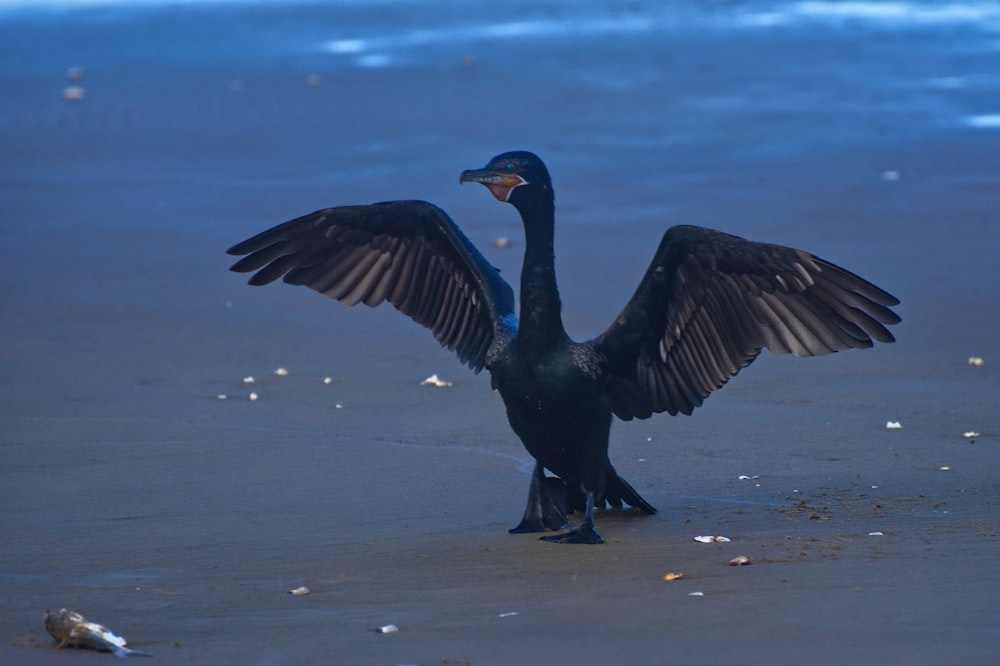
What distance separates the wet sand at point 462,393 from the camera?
474 centimetres

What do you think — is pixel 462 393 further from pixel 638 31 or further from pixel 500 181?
pixel 638 31

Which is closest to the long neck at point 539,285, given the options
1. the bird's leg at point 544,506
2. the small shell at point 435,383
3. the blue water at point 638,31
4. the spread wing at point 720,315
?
the spread wing at point 720,315

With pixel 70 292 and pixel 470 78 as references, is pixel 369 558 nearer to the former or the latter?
pixel 70 292

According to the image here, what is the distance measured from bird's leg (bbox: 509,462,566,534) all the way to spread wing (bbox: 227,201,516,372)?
Result: 0.71 metres

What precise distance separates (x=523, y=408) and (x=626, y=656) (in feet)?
4.93

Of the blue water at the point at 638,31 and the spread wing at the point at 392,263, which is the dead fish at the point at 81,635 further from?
the blue water at the point at 638,31

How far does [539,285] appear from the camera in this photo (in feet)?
18.6

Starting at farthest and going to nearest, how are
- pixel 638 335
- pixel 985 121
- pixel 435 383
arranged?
1. pixel 985 121
2. pixel 435 383
3. pixel 638 335

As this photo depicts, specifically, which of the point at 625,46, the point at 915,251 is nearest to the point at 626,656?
the point at 915,251

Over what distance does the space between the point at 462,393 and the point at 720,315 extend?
7.30 feet

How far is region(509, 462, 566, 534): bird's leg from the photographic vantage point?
5777 millimetres

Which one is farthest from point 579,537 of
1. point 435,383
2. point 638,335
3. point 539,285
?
point 435,383

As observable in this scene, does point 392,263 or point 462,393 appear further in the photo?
point 462,393

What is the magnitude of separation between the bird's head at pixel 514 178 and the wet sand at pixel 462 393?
124 cm
